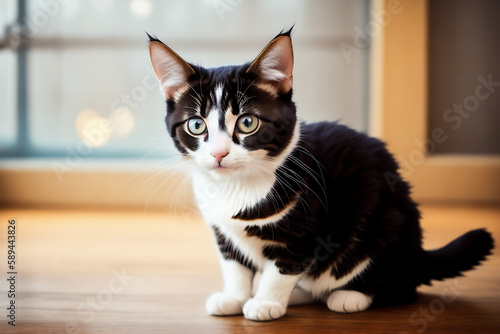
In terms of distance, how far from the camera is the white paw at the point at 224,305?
A: 108cm

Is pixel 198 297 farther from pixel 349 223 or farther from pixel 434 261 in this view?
pixel 434 261

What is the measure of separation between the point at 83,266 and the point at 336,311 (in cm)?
86

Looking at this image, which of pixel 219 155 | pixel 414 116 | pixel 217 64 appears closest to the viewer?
pixel 219 155

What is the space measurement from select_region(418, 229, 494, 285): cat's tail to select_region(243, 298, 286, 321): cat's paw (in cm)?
35

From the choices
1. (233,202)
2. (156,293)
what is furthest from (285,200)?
(156,293)

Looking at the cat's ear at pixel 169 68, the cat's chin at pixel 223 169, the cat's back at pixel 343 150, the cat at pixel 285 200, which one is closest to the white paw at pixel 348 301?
the cat at pixel 285 200

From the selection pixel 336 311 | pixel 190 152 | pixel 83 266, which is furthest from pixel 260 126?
pixel 83 266

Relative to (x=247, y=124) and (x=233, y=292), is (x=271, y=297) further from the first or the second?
(x=247, y=124)

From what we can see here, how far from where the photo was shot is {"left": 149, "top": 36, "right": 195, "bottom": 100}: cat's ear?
1.01 m

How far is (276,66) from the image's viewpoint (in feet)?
3.30

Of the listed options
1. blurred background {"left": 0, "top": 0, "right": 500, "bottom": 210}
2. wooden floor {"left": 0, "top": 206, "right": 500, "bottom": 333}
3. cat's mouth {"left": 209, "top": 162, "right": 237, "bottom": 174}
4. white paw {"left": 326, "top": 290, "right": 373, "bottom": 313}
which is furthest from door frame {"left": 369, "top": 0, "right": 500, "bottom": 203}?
cat's mouth {"left": 209, "top": 162, "right": 237, "bottom": 174}

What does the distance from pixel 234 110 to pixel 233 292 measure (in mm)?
410

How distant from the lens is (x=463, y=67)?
300 centimetres

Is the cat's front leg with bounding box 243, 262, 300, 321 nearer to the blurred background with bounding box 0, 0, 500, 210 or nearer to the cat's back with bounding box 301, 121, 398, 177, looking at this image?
the cat's back with bounding box 301, 121, 398, 177
